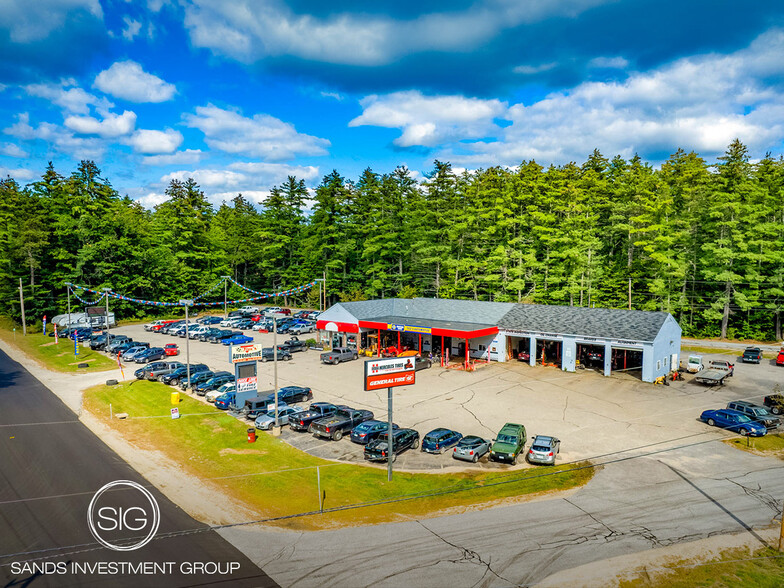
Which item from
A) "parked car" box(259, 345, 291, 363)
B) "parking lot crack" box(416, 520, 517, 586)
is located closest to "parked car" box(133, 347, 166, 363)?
"parked car" box(259, 345, 291, 363)

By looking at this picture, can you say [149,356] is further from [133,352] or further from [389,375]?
[389,375]

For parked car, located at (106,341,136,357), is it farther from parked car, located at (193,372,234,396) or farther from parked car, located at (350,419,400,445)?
parked car, located at (350,419,400,445)

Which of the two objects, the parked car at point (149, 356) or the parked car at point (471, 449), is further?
the parked car at point (149, 356)

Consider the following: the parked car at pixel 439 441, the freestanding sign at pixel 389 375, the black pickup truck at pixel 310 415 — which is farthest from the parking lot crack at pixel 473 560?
the black pickup truck at pixel 310 415

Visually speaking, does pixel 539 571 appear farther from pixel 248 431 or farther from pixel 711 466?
pixel 248 431

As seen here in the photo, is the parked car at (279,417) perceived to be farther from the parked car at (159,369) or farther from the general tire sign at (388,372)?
the parked car at (159,369)
